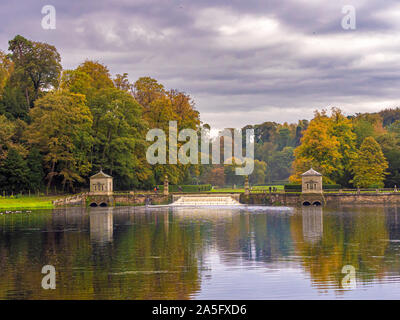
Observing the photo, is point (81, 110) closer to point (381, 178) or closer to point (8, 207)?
point (8, 207)

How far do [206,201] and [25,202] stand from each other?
829 inches

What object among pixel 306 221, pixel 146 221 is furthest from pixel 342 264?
pixel 146 221

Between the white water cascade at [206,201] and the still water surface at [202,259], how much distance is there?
25.9 m

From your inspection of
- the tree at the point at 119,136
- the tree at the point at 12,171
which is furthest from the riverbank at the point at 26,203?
the tree at the point at 119,136

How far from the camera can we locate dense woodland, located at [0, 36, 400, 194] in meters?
64.9

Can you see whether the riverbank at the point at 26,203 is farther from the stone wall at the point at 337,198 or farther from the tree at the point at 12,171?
the stone wall at the point at 337,198

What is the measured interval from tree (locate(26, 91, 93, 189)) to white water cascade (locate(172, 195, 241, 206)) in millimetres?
12228

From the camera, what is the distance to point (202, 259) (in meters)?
22.8

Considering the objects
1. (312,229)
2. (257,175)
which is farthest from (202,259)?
(257,175)

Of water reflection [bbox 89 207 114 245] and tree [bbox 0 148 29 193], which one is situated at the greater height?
tree [bbox 0 148 29 193]

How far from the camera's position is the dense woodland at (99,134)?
64.9m

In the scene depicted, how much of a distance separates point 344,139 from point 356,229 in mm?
43500
